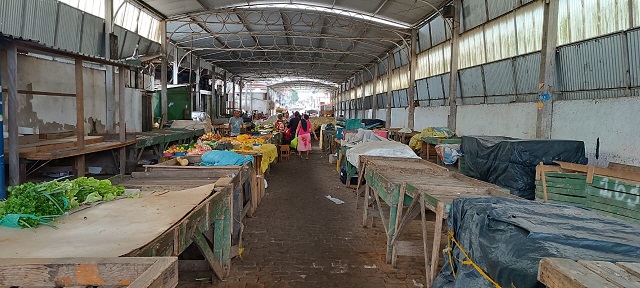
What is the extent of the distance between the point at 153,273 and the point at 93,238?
37.3 inches

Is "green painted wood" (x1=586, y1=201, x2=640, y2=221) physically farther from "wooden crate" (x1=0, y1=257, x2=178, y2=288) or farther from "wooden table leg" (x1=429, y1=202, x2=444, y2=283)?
"wooden crate" (x1=0, y1=257, x2=178, y2=288)

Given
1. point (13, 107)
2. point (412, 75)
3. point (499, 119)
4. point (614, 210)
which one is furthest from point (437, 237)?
point (412, 75)

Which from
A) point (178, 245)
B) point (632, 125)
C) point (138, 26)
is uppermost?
point (138, 26)

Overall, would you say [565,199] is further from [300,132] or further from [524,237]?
[300,132]

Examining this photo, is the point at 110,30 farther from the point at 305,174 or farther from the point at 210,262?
the point at 210,262

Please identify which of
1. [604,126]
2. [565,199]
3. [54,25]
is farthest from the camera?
[54,25]

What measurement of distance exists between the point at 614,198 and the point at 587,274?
17.2 feet

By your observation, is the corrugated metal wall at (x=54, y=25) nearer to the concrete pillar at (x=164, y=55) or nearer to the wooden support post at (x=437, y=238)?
the concrete pillar at (x=164, y=55)

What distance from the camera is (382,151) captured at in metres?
7.84

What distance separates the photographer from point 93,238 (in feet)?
8.22

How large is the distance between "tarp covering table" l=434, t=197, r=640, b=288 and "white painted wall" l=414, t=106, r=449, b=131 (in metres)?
11.8

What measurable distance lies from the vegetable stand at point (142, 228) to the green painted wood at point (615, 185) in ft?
18.3

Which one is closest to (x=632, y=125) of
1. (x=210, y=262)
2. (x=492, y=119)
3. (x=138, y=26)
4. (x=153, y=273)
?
(x=492, y=119)

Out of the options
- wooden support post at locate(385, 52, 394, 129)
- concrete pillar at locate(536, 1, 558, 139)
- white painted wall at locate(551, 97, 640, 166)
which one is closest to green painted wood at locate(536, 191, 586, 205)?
white painted wall at locate(551, 97, 640, 166)
